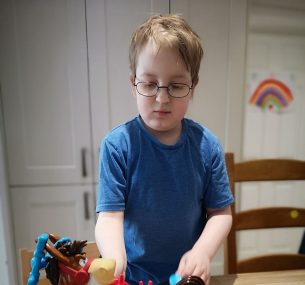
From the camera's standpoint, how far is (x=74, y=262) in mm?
346

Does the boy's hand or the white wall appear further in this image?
the white wall

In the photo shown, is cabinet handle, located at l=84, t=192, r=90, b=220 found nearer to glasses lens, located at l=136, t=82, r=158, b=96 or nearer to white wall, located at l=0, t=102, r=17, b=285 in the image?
white wall, located at l=0, t=102, r=17, b=285

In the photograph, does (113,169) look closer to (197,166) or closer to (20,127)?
(197,166)

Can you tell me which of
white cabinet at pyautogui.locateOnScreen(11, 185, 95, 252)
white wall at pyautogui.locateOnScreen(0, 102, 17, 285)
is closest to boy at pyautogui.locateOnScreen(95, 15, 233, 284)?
white cabinet at pyautogui.locateOnScreen(11, 185, 95, 252)

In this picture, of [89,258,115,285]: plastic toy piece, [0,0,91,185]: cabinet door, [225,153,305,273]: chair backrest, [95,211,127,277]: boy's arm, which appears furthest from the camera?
[0,0,91,185]: cabinet door

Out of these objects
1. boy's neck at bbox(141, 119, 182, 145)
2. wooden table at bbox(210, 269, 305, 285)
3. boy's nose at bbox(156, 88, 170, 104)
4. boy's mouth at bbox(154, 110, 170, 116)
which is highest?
boy's nose at bbox(156, 88, 170, 104)

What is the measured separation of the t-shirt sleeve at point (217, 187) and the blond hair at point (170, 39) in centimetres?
20

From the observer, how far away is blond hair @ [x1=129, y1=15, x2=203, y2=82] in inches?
18.5

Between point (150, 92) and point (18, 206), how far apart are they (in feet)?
4.24

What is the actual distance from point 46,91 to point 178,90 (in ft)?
3.49

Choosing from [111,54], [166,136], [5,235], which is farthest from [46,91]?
[166,136]

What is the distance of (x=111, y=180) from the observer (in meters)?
0.49

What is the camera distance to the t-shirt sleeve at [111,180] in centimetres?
48

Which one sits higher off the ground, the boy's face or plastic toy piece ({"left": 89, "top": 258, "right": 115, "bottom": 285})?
the boy's face
